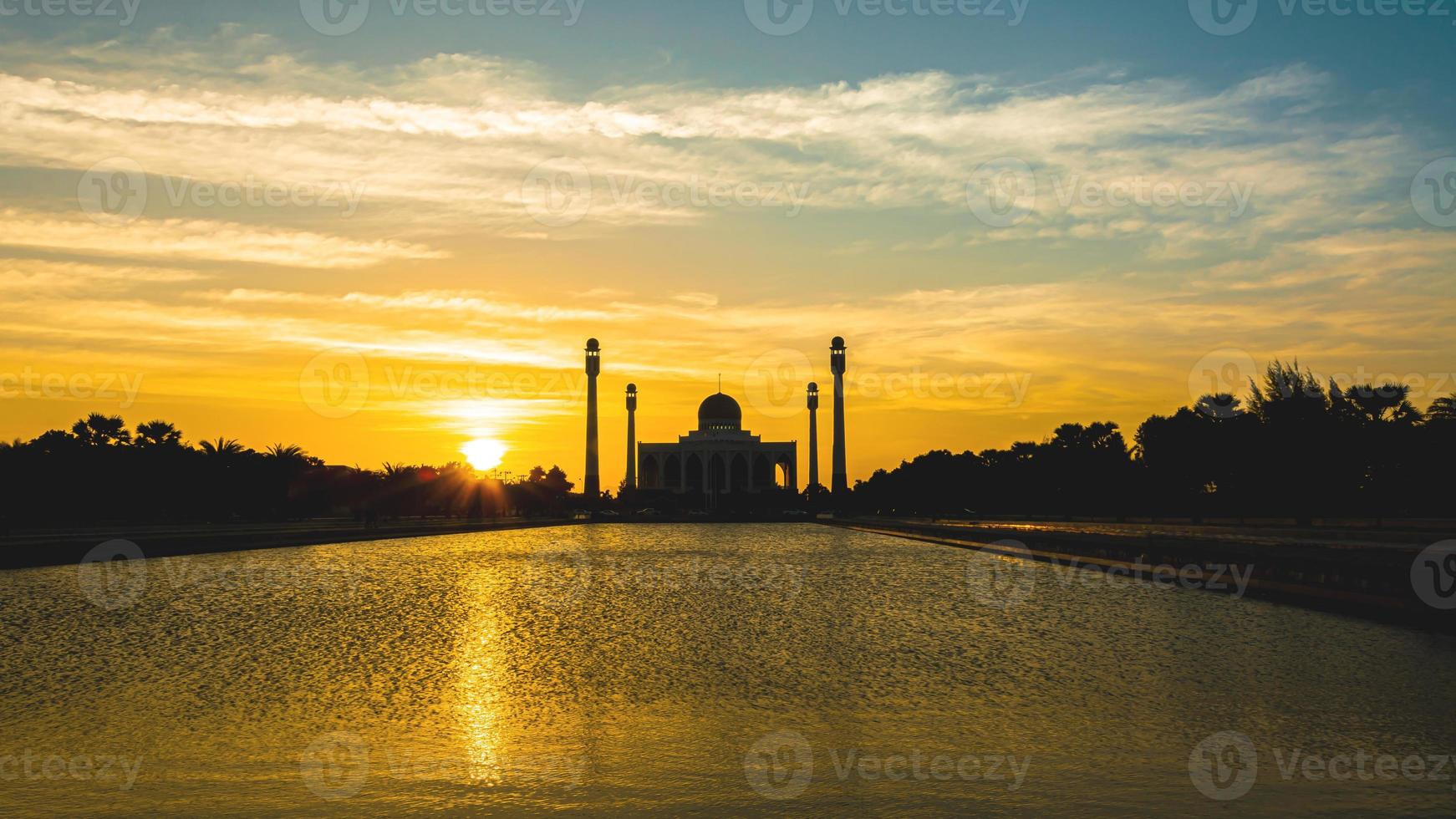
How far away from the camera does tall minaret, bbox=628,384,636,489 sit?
180m

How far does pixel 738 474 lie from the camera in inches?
7411

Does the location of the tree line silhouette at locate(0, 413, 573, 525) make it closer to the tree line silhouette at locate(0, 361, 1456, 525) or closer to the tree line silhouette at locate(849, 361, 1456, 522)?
the tree line silhouette at locate(0, 361, 1456, 525)

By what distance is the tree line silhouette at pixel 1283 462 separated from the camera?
2510 inches
